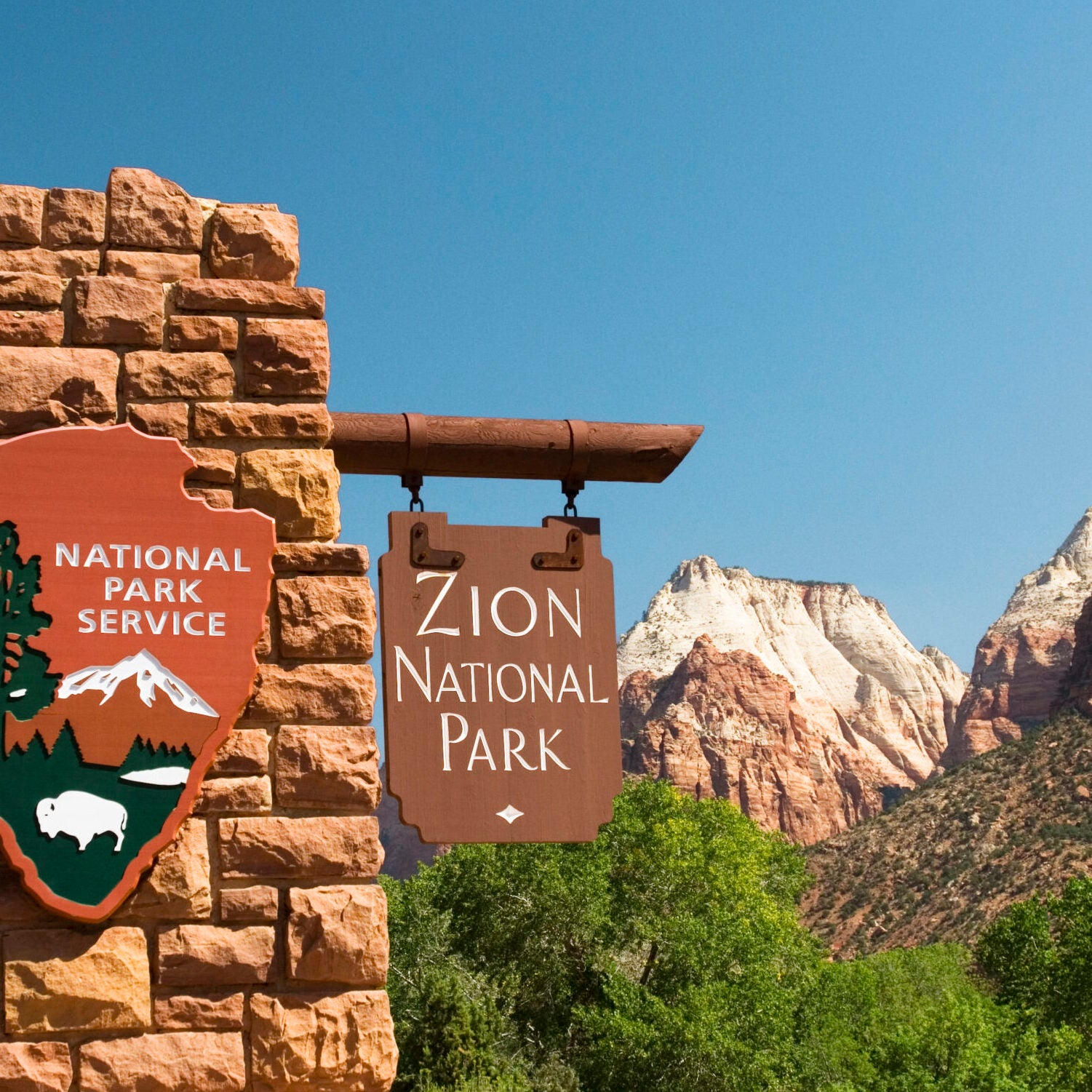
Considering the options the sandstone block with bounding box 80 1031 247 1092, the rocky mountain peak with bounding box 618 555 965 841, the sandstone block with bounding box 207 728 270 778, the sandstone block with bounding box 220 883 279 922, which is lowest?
the sandstone block with bounding box 80 1031 247 1092

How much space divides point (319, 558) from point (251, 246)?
0.92 metres

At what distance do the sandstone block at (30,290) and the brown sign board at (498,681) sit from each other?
44.0 inches

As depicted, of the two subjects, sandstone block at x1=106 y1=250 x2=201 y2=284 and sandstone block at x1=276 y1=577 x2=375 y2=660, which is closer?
sandstone block at x1=276 y1=577 x2=375 y2=660

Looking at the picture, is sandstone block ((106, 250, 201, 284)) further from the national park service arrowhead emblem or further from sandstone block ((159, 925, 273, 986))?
sandstone block ((159, 925, 273, 986))

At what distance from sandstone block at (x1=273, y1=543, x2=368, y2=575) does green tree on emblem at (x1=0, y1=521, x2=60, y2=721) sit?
617 millimetres

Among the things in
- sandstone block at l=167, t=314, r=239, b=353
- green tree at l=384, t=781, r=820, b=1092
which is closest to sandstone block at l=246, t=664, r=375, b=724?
sandstone block at l=167, t=314, r=239, b=353

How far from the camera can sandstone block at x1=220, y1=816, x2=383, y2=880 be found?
3451 mm

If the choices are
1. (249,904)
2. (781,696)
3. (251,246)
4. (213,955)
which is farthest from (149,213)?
(781,696)

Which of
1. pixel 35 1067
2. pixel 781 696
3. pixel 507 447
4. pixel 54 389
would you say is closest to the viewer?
pixel 35 1067

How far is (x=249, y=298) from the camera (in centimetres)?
378

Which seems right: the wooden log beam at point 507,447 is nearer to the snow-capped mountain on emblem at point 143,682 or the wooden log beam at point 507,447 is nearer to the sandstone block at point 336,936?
the snow-capped mountain on emblem at point 143,682

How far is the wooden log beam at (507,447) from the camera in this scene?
4004 millimetres

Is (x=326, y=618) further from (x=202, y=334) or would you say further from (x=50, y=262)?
(x=50, y=262)

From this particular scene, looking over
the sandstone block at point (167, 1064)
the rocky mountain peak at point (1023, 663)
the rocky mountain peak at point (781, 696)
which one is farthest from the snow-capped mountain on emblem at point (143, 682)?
the rocky mountain peak at point (1023, 663)
